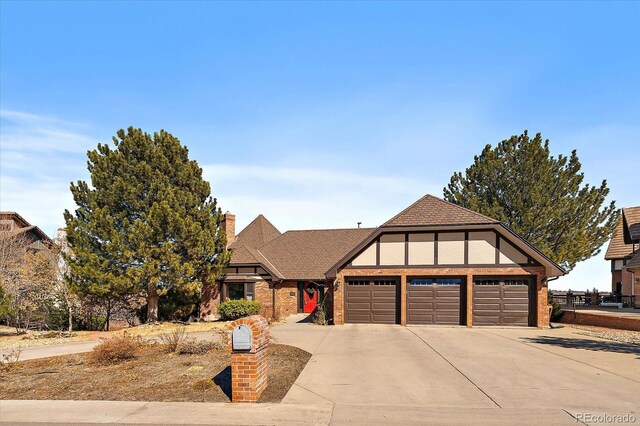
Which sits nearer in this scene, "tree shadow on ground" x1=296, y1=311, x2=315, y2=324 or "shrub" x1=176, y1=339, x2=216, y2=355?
"shrub" x1=176, y1=339, x2=216, y2=355

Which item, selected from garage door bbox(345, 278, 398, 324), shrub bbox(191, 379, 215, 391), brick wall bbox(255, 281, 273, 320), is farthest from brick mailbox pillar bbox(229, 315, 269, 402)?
brick wall bbox(255, 281, 273, 320)

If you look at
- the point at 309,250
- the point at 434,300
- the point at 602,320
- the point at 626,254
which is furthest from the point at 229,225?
the point at 626,254

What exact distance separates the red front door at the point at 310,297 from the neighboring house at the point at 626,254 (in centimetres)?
2082

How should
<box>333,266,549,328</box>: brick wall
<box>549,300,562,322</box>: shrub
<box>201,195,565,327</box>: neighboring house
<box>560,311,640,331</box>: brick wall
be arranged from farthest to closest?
<box>549,300,562,322</box>: shrub < <box>201,195,565,327</box>: neighboring house < <box>333,266,549,328</box>: brick wall < <box>560,311,640,331</box>: brick wall

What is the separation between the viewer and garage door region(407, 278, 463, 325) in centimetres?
2111

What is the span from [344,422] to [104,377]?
5.95 meters

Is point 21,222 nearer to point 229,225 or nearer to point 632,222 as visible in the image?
point 229,225

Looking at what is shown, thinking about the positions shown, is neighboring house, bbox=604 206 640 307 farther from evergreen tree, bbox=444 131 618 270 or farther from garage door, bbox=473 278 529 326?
Answer: garage door, bbox=473 278 529 326

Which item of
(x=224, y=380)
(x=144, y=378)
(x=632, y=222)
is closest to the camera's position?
(x=224, y=380)

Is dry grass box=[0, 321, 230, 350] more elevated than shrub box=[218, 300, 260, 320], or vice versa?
shrub box=[218, 300, 260, 320]

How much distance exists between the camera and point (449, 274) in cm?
2098

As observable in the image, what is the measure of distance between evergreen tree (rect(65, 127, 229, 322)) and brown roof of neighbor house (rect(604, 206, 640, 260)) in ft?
99.7

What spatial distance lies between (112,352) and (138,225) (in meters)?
11.0

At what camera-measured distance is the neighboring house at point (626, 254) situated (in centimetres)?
3044
